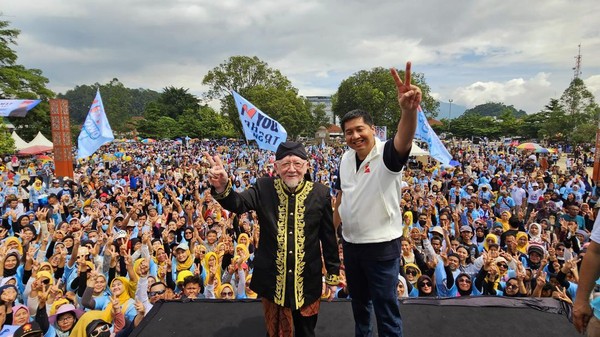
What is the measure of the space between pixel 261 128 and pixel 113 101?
61.5 meters

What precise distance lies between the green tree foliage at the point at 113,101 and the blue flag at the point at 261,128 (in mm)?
36335

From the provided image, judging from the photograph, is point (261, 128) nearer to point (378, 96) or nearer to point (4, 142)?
point (4, 142)

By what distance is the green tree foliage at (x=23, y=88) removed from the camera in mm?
26250

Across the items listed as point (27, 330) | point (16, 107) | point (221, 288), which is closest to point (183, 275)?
point (221, 288)

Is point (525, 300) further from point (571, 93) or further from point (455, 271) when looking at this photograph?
point (571, 93)

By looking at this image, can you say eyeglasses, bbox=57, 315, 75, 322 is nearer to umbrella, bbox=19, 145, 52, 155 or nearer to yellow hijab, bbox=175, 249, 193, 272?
yellow hijab, bbox=175, 249, 193, 272

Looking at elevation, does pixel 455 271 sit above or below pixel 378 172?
below

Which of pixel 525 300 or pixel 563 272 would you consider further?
pixel 563 272

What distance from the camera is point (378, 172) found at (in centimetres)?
192

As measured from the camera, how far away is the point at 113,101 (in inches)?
2345

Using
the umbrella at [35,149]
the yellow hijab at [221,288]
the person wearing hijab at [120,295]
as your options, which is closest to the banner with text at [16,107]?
the umbrella at [35,149]

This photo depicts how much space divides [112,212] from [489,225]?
27.3 ft

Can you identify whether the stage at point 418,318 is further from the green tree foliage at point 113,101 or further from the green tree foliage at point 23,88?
the green tree foliage at point 113,101

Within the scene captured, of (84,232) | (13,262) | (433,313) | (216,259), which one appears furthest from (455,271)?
(84,232)
